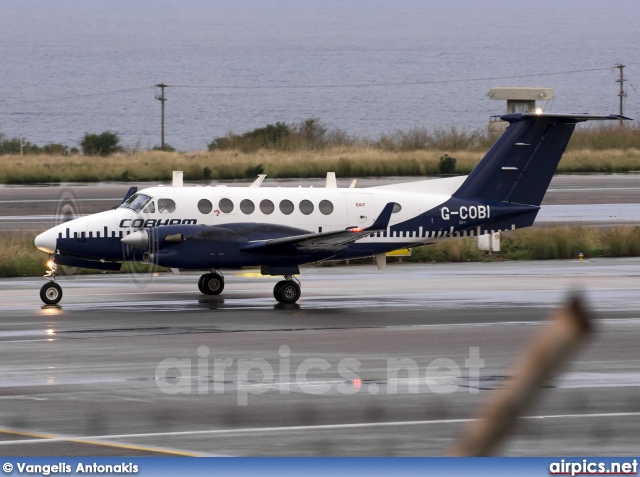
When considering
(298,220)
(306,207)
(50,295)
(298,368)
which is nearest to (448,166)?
(306,207)

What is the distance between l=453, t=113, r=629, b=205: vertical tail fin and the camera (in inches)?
855

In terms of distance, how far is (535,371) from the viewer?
2.46m

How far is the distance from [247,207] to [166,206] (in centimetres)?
143

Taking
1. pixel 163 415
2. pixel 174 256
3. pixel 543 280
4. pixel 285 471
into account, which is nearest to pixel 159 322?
pixel 174 256

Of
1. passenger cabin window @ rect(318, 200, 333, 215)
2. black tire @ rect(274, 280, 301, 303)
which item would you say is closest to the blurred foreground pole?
black tire @ rect(274, 280, 301, 303)

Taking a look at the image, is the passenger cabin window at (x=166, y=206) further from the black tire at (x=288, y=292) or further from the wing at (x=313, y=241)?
the black tire at (x=288, y=292)

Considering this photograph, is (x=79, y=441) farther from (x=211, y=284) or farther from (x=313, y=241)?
(x=211, y=284)

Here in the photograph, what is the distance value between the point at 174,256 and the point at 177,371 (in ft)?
20.3

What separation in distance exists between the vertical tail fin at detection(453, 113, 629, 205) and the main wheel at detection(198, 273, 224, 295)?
4.73 m

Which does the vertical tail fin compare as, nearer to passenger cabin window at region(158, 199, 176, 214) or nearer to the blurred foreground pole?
passenger cabin window at region(158, 199, 176, 214)

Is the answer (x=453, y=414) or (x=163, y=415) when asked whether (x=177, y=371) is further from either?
(x=453, y=414)

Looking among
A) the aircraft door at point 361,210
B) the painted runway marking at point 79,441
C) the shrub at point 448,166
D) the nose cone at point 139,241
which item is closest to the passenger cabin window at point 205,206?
the nose cone at point 139,241

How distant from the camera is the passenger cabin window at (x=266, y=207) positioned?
20.5 metres

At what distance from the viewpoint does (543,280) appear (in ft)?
75.6
